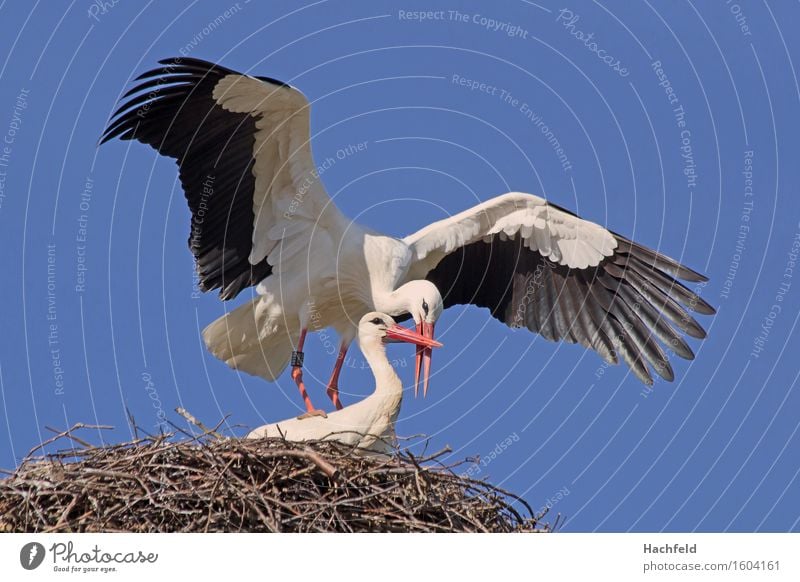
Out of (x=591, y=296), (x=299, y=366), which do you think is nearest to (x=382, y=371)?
(x=299, y=366)

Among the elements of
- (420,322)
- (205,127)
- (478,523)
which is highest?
(205,127)

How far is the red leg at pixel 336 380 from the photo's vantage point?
11.8m

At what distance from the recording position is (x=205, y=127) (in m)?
11.1

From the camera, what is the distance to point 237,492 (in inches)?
319

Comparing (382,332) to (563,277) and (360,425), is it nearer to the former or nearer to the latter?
(360,425)

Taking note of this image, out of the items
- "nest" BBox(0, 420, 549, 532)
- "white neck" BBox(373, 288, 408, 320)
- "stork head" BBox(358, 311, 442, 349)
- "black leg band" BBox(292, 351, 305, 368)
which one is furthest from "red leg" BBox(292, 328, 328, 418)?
"nest" BBox(0, 420, 549, 532)

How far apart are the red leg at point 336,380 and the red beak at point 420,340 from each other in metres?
1.11

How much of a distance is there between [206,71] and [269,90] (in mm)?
437

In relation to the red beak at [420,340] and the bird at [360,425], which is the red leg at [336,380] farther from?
the bird at [360,425]

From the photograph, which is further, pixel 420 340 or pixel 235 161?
pixel 235 161

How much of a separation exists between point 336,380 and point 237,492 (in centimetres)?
390
